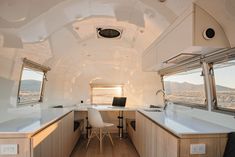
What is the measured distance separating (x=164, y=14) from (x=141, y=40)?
131cm

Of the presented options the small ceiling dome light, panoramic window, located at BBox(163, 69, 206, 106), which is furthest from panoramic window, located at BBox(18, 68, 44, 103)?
panoramic window, located at BBox(163, 69, 206, 106)

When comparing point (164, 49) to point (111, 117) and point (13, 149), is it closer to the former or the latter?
point (13, 149)

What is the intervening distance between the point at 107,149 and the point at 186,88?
2.02 metres

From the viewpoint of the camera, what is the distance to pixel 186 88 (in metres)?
3.02

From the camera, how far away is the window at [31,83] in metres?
2.65

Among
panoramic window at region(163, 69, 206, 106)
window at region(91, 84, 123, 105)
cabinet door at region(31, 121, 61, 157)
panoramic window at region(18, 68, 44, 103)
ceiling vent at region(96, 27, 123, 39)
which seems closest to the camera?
cabinet door at region(31, 121, 61, 157)

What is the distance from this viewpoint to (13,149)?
1535 mm

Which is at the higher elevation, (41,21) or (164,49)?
(41,21)

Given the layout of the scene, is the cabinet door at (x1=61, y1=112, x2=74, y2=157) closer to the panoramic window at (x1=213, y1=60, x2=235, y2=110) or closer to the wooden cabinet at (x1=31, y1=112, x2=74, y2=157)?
the wooden cabinet at (x1=31, y1=112, x2=74, y2=157)

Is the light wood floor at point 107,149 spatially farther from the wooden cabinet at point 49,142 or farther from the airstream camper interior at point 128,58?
the wooden cabinet at point 49,142

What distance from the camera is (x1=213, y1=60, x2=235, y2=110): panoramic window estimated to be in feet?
6.27

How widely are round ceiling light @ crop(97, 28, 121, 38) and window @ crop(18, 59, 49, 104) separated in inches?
47.0

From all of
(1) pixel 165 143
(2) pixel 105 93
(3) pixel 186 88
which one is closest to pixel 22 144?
(1) pixel 165 143

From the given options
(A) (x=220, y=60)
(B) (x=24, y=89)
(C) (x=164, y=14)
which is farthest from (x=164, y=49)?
(B) (x=24, y=89)
